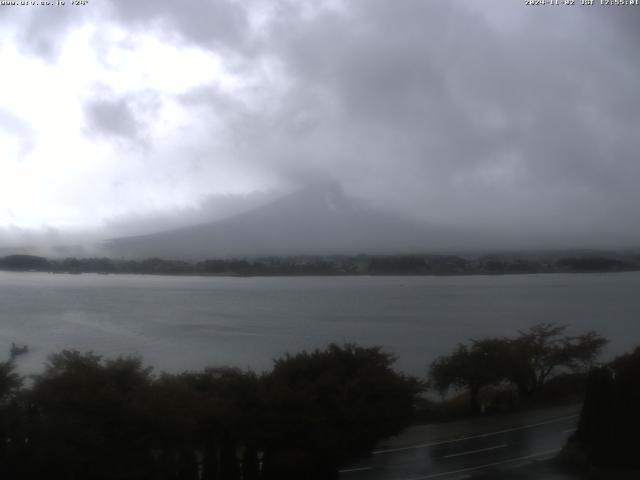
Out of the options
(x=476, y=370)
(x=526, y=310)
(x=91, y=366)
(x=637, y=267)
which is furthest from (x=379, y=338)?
(x=91, y=366)

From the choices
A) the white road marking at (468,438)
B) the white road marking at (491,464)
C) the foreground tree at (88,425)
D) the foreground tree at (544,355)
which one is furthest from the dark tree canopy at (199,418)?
the foreground tree at (544,355)

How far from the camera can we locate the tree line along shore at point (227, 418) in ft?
27.3

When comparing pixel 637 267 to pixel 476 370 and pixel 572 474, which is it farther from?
pixel 572 474

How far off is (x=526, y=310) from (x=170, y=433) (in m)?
26.7

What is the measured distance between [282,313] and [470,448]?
1796cm

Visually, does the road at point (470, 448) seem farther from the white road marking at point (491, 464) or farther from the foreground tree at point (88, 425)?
the foreground tree at point (88, 425)

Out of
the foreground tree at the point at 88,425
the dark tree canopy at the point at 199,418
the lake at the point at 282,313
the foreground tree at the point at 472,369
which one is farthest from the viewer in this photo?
the lake at the point at 282,313

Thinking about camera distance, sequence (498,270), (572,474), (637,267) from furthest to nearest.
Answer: (498,270), (637,267), (572,474)

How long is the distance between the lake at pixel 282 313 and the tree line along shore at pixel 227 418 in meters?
6.64

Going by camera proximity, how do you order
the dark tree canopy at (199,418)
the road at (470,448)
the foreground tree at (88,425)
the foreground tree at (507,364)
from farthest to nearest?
the foreground tree at (507,364), the road at (470,448), the dark tree canopy at (199,418), the foreground tree at (88,425)

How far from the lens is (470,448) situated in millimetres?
12039

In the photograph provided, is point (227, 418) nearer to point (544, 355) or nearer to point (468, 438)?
point (468, 438)

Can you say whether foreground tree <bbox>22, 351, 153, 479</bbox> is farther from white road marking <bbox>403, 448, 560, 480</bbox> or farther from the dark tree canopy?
white road marking <bbox>403, 448, 560, 480</bbox>

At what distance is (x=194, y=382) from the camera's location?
10383 millimetres
